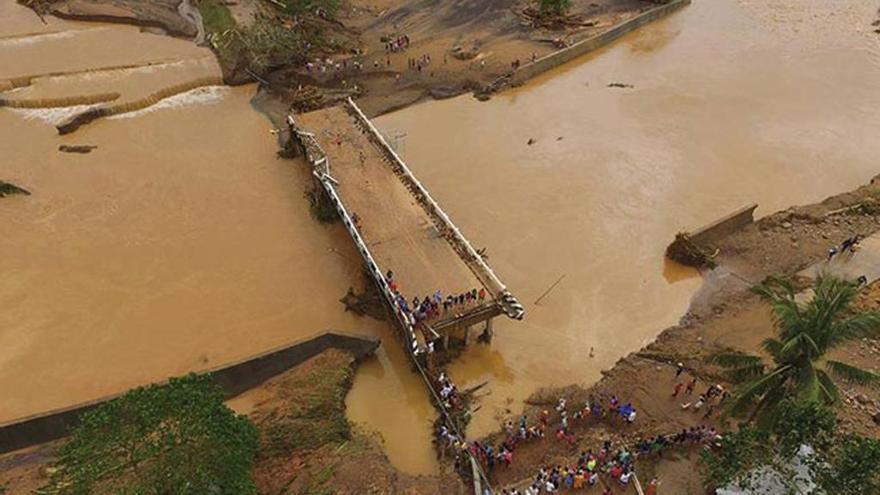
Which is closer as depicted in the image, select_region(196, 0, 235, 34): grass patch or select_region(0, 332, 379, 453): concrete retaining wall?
select_region(0, 332, 379, 453): concrete retaining wall

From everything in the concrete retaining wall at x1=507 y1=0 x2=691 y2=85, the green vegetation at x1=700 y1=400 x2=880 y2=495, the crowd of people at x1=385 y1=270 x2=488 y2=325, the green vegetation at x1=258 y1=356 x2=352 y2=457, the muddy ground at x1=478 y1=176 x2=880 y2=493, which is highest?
the green vegetation at x1=700 y1=400 x2=880 y2=495

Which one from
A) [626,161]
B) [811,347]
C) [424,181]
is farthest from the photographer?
Result: [626,161]

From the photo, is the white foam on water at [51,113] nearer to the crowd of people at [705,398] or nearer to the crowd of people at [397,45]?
the crowd of people at [397,45]

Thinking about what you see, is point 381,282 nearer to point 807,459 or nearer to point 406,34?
point 807,459

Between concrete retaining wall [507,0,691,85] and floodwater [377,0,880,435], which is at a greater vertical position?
concrete retaining wall [507,0,691,85]

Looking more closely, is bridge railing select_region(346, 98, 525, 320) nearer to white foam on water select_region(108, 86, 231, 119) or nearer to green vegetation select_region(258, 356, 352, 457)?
green vegetation select_region(258, 356, 352, 457)

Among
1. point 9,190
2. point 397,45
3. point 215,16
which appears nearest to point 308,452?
point 9,190

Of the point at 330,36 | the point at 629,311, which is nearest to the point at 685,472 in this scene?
the point at 629,311

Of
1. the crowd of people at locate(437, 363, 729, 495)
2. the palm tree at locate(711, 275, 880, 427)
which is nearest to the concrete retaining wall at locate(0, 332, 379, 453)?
the crowd of people at locate(437, 363, 729, 495)

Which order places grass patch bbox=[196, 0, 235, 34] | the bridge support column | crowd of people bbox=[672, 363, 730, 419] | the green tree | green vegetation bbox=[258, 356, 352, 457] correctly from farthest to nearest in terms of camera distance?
grass patch bbox=[196, 0, 235, 34]
the bridge support column
crowd of people bbox=[672, 363, 730, 419]
green vegetation bbox=[258, 356, 352, 457]
the green tree
